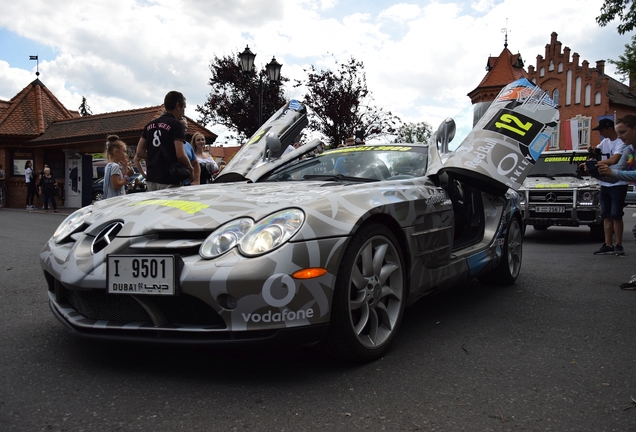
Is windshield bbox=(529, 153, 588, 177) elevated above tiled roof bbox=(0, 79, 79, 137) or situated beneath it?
situated beneath

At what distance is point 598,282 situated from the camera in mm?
5453

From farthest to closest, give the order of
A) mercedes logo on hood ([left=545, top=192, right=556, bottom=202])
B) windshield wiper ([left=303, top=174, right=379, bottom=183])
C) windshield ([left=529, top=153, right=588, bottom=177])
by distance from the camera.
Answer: windshield ([left=529, top=153, right=588, bottom=177])
mercedes logo on hood ([left=545, top=192, right=556, bottom=202])
windshield wiper ([left=303, top=174, right=379, bottom=183])

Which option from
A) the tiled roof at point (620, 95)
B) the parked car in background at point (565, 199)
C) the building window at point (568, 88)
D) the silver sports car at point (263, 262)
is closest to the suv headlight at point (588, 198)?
the parked car in background at point (565, 199)

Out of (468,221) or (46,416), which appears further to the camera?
(468,221)

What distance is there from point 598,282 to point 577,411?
3.51 metres

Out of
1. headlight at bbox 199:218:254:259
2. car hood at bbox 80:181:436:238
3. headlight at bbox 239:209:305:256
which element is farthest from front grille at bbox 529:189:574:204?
headlight at bbox 199:218:254:259

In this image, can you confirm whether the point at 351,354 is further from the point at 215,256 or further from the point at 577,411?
the point at 577,411

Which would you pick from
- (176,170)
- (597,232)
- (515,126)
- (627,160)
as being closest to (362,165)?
(515,126)

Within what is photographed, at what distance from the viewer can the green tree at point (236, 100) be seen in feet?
79.7

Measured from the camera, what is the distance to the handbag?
5352mm

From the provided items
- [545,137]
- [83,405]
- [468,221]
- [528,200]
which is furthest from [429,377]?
[528,200]

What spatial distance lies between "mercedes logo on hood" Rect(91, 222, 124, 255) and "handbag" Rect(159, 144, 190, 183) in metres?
2.51

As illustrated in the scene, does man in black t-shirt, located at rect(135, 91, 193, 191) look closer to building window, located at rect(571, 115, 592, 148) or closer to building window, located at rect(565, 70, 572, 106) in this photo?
building window, located at rect(571, 115, 592, 148)

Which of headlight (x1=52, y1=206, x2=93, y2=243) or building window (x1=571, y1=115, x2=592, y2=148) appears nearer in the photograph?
headlight (x1=52, y1=206, x2=93, y2=243)
